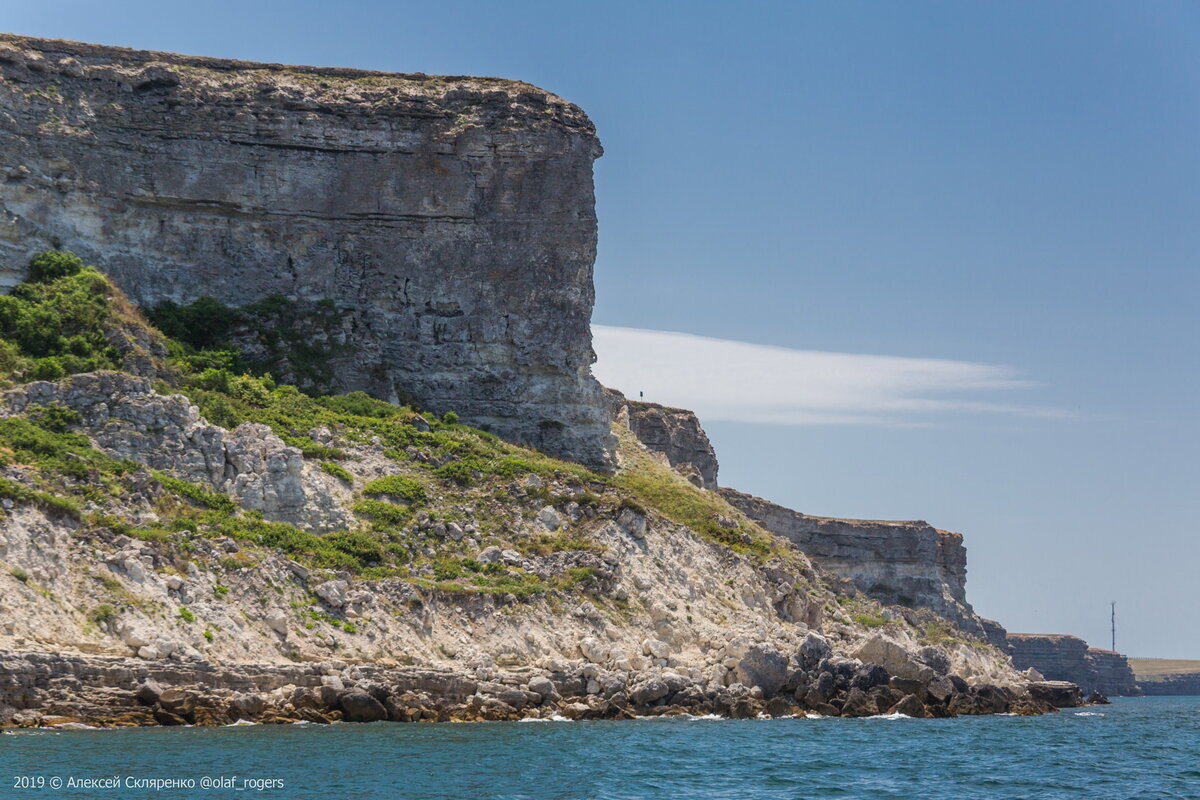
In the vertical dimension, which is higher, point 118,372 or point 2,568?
point 118,372

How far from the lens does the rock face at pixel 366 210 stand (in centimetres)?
5666

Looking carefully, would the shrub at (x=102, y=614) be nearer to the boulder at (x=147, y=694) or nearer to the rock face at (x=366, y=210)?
the boulder at (x=147, y=694)

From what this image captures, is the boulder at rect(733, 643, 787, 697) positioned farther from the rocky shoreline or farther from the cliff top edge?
the cliff top edge

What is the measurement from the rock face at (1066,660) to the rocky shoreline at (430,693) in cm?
8551

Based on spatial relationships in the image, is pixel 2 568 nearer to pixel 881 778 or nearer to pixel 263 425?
Answer: pixel 263 425

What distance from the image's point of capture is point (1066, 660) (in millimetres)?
136750

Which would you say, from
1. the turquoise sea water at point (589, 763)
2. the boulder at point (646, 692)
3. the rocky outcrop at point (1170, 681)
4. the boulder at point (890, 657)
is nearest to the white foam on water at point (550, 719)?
A: the turquoise sea water at point (589, 763)

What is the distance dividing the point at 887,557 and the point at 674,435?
71.0 ft

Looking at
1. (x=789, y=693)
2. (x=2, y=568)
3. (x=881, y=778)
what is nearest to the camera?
(x=881, y=778)

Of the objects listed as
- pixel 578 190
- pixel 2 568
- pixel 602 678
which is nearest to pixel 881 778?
pixel 602 678

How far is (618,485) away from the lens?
56250 millimetres

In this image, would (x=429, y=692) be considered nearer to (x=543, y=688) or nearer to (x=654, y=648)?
(x=543, y=688)

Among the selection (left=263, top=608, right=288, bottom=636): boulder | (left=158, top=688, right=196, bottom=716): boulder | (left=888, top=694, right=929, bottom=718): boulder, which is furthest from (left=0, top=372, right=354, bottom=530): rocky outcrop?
(left=888, top=694, right=929, bottom=718): boulder

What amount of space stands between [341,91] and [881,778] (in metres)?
38.4
